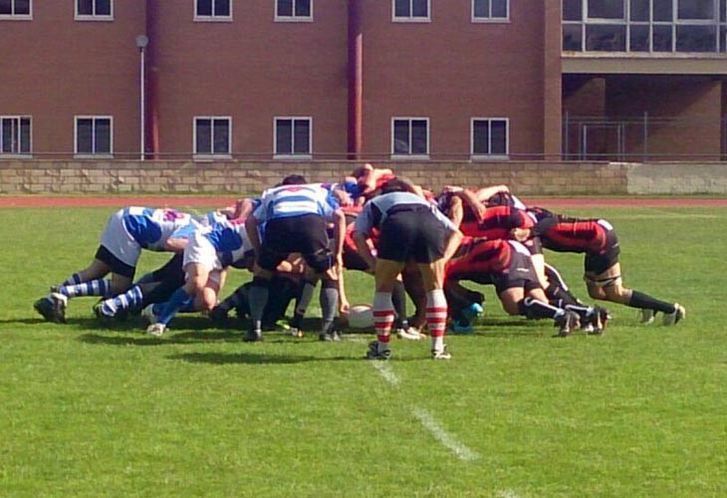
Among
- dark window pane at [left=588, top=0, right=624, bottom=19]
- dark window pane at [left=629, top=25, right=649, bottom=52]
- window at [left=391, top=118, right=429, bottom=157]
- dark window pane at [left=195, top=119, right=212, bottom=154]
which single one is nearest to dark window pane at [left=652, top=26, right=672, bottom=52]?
dark window pane at [left=629, top=25, right=649, bottom=52]

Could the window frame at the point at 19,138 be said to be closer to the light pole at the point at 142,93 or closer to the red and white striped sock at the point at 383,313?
the light pole at the point at 142,93

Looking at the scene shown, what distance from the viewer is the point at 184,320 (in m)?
15.0

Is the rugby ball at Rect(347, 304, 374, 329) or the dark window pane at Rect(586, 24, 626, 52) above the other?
the dark window pane at Rect(586, 24, 626, 52)

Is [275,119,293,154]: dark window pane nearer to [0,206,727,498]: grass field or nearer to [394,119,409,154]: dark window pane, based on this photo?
[394,119,409,154]: dark window pane

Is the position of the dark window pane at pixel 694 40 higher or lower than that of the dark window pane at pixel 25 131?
higher

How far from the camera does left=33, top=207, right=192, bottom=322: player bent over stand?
14773 millimetres

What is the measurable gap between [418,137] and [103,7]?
11.8 metres

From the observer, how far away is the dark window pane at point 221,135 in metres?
51.5

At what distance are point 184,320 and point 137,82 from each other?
37.3m

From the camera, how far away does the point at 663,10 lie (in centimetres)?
5234

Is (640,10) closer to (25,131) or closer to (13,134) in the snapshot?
(25,131)

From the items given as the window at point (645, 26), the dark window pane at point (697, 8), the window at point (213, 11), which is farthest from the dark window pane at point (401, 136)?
the dark window pane at point (697, 8)

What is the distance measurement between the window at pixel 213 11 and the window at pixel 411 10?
5733mm

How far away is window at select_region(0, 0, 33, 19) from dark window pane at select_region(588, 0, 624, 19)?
765 inches
